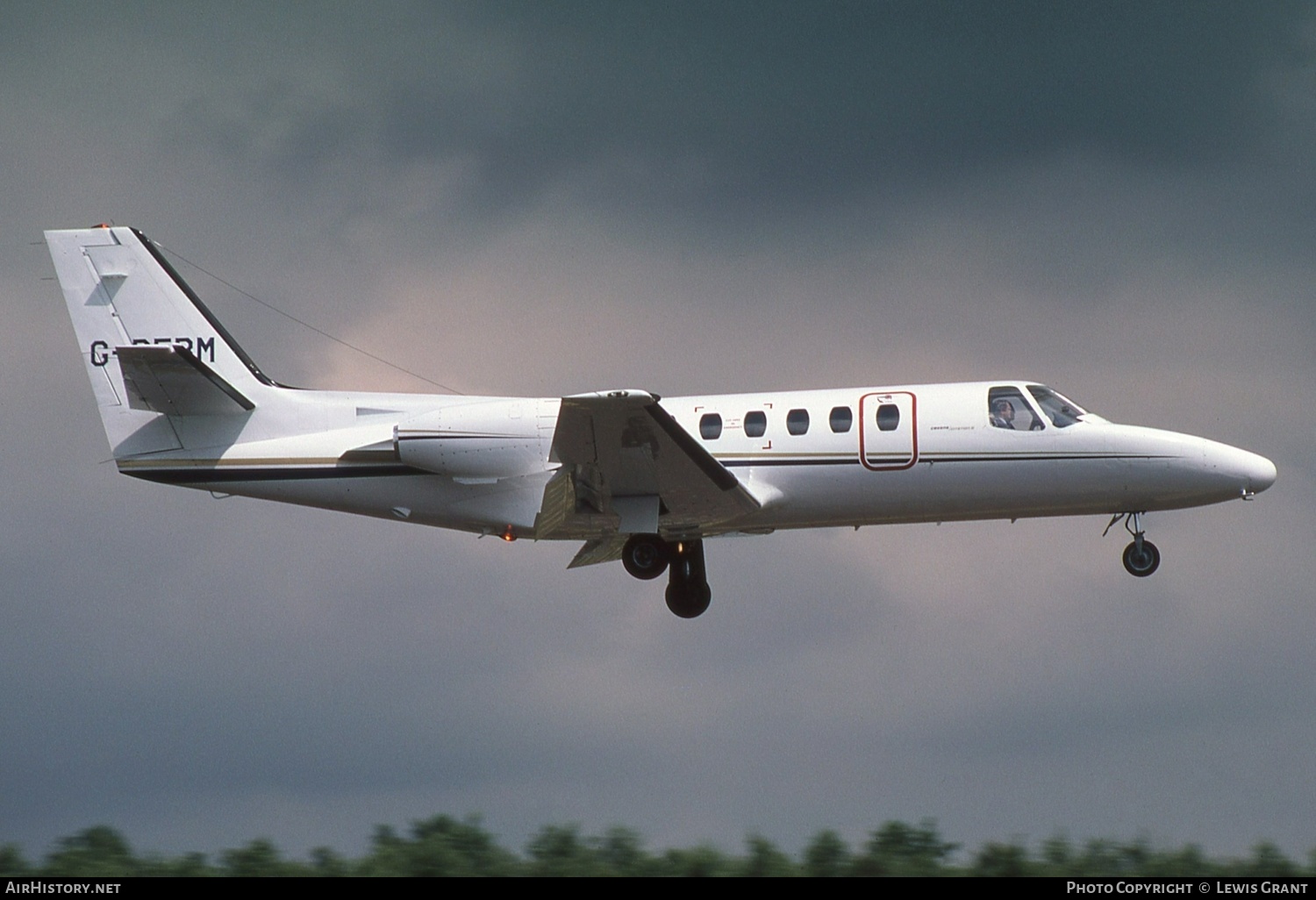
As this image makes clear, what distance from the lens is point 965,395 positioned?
20.3 m

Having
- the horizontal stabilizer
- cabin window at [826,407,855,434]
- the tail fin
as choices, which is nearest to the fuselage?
cabin window at [826,407,855,434]

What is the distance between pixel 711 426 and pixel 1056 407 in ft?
14.9

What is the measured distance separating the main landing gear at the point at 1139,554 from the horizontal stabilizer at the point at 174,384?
12071 millimetres

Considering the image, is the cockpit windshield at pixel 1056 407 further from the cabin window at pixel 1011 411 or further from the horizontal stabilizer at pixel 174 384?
the horizontal stabilizer at pixel 174 384

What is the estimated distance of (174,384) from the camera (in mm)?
20703

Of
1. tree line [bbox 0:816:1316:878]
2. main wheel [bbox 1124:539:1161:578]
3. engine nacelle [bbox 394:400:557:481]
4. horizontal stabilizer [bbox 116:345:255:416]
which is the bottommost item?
tree line [bbox 0:816:1316:878]

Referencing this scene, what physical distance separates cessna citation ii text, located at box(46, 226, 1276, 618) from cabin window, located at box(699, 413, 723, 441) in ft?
0.09

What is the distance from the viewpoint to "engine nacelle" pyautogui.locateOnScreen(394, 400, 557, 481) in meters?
19.4

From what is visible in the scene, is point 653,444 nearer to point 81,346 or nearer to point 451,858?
point 451,858

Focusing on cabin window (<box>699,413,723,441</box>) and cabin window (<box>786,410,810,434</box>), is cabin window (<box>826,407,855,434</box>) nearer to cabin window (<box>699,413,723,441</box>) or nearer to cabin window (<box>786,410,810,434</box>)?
cabin window (<box>786,410,810,434</box>)

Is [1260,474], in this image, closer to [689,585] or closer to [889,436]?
[889,436]

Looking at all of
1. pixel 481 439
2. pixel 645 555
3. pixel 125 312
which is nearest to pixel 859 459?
pixel 645 555

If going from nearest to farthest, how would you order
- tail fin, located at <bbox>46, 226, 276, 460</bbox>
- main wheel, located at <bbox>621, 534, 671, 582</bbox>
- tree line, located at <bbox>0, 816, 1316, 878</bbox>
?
tree line, located at <bbox>0, 816, 1316, 878</bbox> < main wheel, located at <bbox>621, 534, 671, 582</bbox> < tail fin, located at <bbox>46, 226, 276, 460</bbox>
